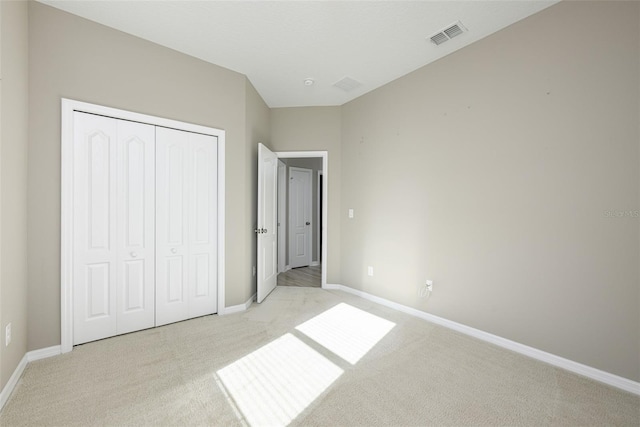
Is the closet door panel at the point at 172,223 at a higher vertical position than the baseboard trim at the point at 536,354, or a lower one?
higher

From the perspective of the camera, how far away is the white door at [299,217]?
5.72 m

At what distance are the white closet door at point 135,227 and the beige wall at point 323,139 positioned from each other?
193cm

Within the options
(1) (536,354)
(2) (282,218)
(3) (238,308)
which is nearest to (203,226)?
(3) (238,308)

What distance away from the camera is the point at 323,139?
4.14m

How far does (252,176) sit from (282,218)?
206cm

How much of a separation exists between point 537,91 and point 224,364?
11.0 ft

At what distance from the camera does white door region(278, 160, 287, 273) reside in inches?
212

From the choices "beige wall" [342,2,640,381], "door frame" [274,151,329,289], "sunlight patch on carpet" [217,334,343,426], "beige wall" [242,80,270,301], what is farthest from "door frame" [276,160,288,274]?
"sunlight patch on carpet" [217,334,343,426]

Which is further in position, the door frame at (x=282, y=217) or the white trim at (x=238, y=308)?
the door frame at (x=282, y=217)

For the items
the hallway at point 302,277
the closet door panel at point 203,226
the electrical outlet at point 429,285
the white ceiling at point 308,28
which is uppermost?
the white ceiling at point 308,28

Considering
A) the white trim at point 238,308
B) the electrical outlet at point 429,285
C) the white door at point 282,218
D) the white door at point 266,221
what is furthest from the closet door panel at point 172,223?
the electrical outlet at point 429,285

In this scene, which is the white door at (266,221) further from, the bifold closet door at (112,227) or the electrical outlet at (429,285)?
the electrical outlet at (429,285)

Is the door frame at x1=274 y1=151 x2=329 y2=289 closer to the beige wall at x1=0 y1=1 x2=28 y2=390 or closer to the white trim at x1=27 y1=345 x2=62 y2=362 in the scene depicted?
the beige wall at x1=0 y1=1 x2=28 y2=390

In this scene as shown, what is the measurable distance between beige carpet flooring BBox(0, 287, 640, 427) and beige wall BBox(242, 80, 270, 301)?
38.5 inches
